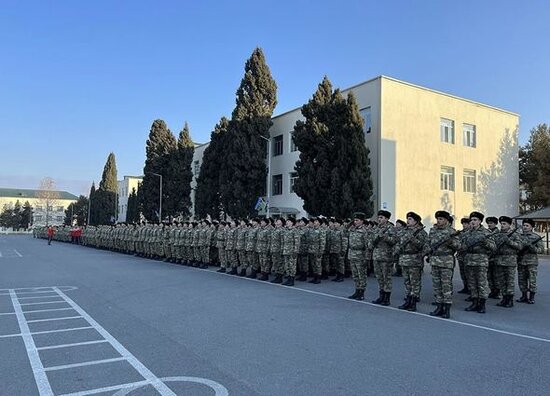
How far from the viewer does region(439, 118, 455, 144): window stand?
28825 millimetres

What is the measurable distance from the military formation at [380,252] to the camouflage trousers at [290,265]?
3 cm

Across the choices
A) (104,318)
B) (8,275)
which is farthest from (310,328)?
(8,275)

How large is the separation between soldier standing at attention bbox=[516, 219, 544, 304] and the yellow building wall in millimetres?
14405

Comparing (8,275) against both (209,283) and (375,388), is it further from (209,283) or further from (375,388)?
(375,388)

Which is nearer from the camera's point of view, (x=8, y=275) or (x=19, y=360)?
(x=19, y=360)

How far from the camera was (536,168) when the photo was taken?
33656mm

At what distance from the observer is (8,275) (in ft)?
48.5

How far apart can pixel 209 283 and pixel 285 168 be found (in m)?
19.6

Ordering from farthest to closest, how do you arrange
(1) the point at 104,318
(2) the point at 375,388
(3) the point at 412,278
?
(3) the point at 412,278, (1) the point at 104,318, (2) the point at 375,388

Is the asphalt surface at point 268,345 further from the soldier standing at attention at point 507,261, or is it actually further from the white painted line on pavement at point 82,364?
the soldier standing at attention at point 507,261

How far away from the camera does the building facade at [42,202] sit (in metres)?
99.9

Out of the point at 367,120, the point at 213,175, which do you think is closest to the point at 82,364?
the point at 367,120

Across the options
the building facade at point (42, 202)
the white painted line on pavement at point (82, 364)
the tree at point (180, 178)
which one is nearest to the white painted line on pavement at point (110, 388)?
the white painted line on pavement at point (82, 364)

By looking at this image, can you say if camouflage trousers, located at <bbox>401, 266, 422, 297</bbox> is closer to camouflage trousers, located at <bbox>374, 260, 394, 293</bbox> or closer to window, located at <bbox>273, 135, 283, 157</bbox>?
camouflage trousers, located at <bbox>374, 260, 394, 293</bbox>
